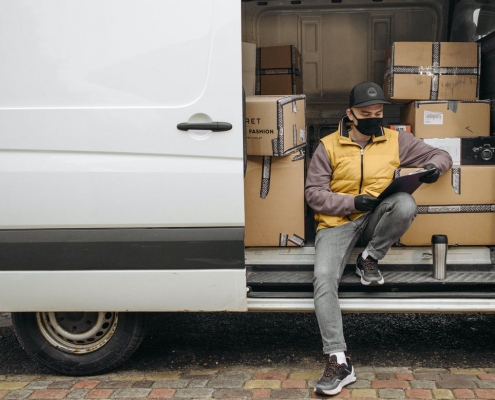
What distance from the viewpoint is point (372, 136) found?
3.94 metres

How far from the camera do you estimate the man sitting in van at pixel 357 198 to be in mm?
3648

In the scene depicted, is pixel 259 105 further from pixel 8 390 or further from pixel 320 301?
pixel 8 390

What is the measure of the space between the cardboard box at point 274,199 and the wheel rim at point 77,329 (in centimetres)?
92

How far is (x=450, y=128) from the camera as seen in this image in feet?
13.7

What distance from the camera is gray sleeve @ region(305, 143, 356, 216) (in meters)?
3.80

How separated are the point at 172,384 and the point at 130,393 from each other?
0.24 m

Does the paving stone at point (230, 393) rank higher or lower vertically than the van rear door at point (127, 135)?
lower

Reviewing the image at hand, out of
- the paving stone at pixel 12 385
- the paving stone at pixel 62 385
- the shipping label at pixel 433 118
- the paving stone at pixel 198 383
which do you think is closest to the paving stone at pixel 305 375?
the paving stone at pixel 198 383

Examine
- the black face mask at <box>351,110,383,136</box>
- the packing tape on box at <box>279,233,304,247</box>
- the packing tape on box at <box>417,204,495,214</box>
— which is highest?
the black face mask at <box>351,110,383,136</box>

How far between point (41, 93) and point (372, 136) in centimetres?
180

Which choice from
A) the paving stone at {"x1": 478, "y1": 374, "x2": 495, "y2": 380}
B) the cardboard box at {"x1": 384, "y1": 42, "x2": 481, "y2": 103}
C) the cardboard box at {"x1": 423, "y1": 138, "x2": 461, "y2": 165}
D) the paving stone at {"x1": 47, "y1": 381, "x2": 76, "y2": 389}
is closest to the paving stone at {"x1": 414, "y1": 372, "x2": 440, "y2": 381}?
the paving stone at {"x1": 478, "y1": 374, "x2": 495, "y2": 380}

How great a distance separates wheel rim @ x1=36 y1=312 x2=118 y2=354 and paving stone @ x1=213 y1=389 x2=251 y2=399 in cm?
70

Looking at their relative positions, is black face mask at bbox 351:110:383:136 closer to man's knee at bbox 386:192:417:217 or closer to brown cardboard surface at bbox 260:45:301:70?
man's knee at bbox 386:192:417:217

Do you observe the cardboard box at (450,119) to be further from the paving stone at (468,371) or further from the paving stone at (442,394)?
the paving stone at (442,394)
